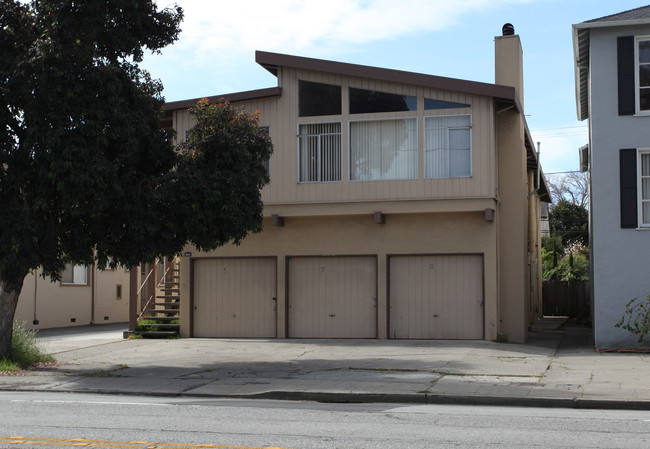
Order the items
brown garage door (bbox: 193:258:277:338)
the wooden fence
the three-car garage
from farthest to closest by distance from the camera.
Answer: the wooden fence, brown garage door (bbox: 193:258:277:338), the three-car garage

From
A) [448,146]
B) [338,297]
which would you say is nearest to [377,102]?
[448,146]

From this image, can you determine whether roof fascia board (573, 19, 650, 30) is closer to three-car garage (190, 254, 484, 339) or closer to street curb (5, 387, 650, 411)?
three-car garage (190, 254, 484, 339)

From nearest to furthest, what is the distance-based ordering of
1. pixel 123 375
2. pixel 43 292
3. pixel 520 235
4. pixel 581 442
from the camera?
1. pixel 581 442
2. pixel 123 375
3. pixel 520 235
4. pixel 43 292

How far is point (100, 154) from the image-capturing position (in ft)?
42.0

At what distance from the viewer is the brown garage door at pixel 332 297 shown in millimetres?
18766

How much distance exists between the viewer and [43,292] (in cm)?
Answer: 2591

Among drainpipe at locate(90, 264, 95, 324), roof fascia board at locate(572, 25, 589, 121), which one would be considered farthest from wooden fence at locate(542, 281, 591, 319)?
drainpipe at locate(90, 264, 95, 324)

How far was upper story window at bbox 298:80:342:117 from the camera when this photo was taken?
18812mm

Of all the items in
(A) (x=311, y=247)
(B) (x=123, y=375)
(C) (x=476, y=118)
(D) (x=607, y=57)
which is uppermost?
(D) (x=607, y=57)

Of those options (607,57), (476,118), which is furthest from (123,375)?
(607,57)

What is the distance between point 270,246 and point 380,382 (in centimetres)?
815

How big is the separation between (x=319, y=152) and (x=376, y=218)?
7.74 feet

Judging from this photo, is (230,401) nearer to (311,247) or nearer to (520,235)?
(311,247)

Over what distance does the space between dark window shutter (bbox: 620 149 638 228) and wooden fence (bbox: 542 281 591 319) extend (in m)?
14.6
